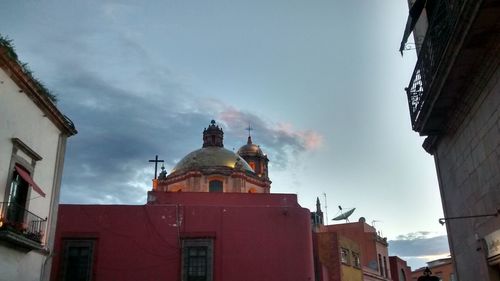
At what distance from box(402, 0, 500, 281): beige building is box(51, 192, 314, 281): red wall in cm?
1178

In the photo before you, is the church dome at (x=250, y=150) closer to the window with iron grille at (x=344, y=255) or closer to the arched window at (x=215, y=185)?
the arched window at (x=215, y=185)

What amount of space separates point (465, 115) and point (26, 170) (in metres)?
9.59

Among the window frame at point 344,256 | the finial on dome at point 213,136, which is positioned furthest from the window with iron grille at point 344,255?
the finial on dome at point 213,136

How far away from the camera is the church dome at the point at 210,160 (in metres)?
37.3

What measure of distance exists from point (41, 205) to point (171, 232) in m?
8.64

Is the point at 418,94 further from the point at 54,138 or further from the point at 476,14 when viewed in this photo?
the point at 54,138

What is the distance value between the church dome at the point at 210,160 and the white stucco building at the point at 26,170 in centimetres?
2365

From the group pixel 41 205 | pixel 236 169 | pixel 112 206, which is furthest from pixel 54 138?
pixel 236 169

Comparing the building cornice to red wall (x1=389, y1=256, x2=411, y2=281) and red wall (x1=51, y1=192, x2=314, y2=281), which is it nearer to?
red wall (x1=51, y1=192, x2=314, y2=281)

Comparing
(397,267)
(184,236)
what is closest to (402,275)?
(397,267)

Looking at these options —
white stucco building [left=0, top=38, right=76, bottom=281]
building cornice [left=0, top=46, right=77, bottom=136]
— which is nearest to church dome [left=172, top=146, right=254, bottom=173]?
building cornice [left=0, top=46, right=77, bottom=136]

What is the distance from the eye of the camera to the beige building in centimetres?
635

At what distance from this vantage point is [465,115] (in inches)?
308

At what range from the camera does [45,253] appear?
1251cm
